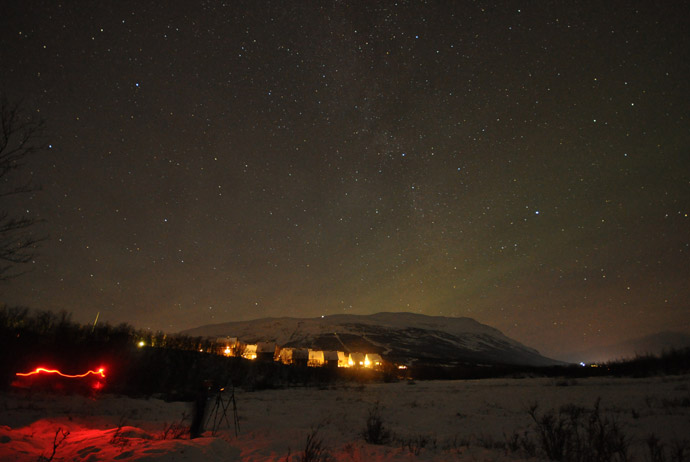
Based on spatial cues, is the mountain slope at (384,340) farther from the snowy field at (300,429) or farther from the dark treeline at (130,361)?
the snowy field at (300,429)

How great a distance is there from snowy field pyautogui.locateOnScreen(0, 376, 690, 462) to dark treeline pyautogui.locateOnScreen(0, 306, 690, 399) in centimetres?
231

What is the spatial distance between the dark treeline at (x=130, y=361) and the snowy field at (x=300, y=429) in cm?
231

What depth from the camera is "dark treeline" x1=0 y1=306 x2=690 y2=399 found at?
17.5m

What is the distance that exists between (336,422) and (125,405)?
10578 mm

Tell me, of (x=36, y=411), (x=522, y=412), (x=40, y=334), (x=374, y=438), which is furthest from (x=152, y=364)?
(x=522, y=412)

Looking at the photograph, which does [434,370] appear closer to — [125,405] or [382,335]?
[125,405]

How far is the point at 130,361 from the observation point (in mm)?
23234

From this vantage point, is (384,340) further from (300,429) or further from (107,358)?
(300,429)

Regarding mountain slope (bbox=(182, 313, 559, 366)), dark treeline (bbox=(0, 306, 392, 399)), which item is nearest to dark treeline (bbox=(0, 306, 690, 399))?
dark treeline (bbox=(0, 306, 392, 399))

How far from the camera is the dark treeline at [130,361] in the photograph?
1750 centimetres

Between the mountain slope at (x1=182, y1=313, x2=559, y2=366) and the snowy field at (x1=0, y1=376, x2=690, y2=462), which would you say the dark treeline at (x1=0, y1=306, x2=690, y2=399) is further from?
the mountain slope at (x1=182, y1=313, x2=559, y2=366)

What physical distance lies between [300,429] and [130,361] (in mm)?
18088

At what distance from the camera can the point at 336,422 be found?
13.4 m

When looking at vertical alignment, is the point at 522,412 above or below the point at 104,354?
below
